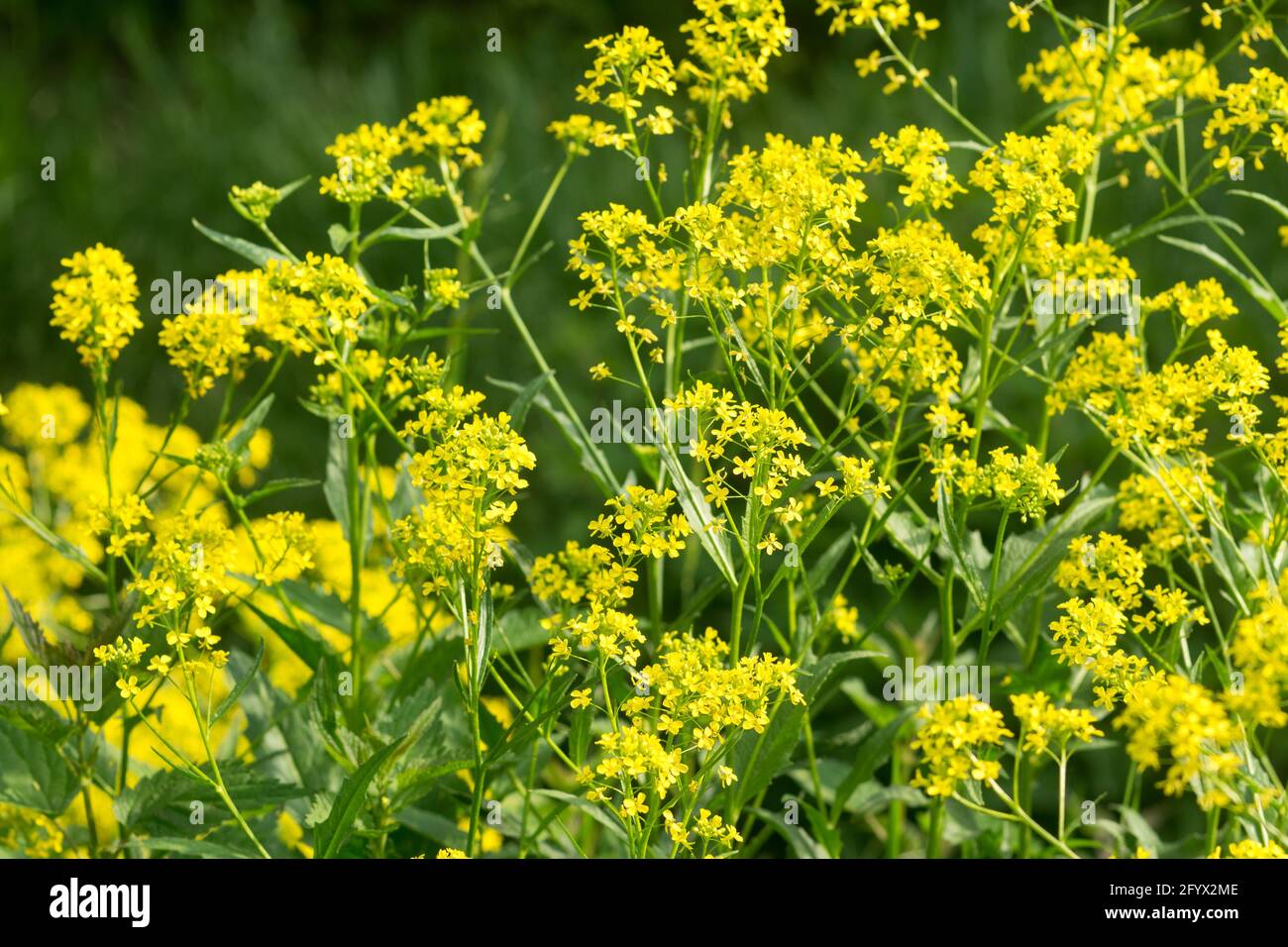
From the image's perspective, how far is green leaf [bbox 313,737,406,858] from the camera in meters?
1.66

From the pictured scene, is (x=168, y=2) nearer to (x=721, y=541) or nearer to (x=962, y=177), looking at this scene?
(x=962, y=177)

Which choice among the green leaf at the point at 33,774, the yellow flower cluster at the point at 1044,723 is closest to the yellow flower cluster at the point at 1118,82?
the yellow flower cluster at the point at 1044,723

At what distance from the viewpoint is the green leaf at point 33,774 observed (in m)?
1.95

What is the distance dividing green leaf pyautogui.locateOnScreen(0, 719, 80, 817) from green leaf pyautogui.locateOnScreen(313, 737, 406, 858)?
436 mm

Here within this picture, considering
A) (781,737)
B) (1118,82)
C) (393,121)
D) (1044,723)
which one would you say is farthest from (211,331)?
(393,121)

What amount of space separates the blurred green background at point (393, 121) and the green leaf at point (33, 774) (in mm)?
2088

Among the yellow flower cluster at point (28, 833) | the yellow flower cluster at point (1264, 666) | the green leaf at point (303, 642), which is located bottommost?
the yellow flower cluster at point (28, 833)

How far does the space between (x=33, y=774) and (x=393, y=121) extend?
13.4 feet

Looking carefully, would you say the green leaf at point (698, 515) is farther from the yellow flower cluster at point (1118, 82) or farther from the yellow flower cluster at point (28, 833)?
the yellow flower cluster at point (28, 833)

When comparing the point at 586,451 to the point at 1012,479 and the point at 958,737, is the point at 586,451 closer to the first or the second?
the point at 1012,479

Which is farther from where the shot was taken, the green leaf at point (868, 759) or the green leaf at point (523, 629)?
the green leaf at point (523, 629)

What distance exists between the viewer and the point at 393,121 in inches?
224

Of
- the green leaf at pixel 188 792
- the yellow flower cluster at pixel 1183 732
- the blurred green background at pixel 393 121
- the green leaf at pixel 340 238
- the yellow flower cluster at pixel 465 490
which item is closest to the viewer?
the yellow flower cluster at pixel 1183 732
